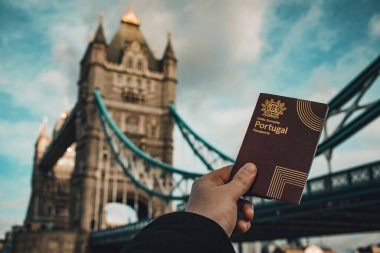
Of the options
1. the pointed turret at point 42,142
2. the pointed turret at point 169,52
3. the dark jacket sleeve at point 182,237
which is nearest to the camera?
the dark jacket sleeve at point 182,237

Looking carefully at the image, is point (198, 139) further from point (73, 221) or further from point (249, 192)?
point (249, 192)

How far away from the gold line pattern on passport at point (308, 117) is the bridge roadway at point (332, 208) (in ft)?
39.1

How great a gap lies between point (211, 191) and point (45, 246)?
33556 mm

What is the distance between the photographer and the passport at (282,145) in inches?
77.8

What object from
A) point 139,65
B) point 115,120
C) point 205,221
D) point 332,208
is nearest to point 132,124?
point 115,120

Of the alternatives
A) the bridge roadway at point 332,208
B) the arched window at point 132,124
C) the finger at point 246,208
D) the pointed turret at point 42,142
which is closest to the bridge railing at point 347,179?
the bridge roadway at point 332,208

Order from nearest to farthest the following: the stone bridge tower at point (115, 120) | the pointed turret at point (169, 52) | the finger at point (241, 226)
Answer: the finger at point (241, 226) < the stone bridge tower at point (115, 120) < the pointed turret at point (169, 52)

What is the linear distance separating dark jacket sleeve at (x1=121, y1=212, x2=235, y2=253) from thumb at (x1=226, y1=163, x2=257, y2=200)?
0.26 meters

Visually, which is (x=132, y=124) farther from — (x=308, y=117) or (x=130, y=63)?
(x=308, y=117)

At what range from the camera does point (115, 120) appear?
41.4 meters

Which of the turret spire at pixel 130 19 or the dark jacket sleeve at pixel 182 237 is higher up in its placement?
the turret spire at pixel 130 19

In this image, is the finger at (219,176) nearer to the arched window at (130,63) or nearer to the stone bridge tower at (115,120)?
the stone bridge tower at (115,120)

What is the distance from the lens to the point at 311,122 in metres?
2.04

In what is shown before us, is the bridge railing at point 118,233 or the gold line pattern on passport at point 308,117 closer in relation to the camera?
the gold line pattern on passport at point 308,117
